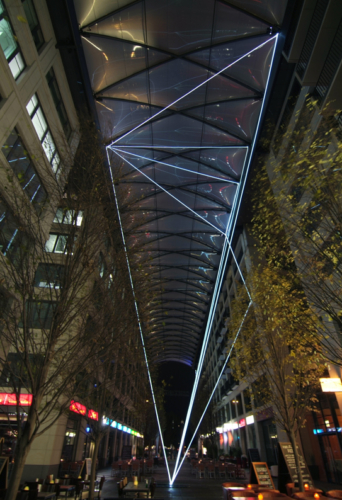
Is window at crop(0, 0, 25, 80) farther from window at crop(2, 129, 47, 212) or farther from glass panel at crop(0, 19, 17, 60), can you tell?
window at crop(2, 129, 47, 212)

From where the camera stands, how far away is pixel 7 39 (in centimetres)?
995

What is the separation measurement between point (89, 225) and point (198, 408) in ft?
168

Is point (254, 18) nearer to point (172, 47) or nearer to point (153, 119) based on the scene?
point (172, 47)

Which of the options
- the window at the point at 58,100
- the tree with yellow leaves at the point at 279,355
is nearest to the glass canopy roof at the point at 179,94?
the window at the point at 58,100

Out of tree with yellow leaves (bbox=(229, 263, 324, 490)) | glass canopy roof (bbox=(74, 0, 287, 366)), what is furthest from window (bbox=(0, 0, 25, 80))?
tree with yellow leaves (bbox=(229, 263, 324, 490))

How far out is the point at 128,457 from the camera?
24.7 metres

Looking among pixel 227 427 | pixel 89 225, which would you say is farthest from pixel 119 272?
pixel 227 427

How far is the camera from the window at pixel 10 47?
9448 millimetres

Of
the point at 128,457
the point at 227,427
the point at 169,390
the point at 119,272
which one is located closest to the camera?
the point at 119,272

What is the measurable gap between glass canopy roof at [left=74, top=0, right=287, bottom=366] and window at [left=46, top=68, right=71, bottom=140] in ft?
6.41

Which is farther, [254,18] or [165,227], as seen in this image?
[165,227]

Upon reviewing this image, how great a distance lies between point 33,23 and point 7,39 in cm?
261

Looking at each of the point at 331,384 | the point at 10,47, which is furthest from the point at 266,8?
the point at 331,384

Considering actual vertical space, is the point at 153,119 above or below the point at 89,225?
above
